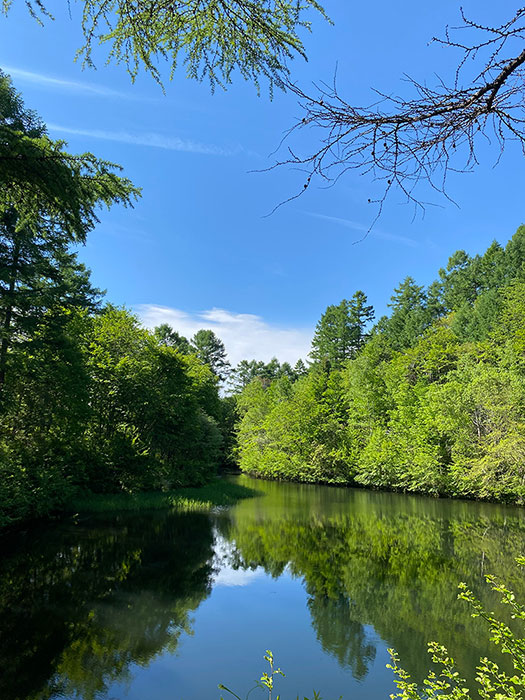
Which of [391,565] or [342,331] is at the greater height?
[342,331]

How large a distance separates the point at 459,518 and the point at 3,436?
17.3 m

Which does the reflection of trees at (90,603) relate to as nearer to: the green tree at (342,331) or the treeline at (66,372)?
the treeline at (66,372)

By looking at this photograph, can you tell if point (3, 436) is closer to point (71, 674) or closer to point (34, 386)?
point (34, 386)

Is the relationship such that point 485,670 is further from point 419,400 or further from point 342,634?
point 419,400

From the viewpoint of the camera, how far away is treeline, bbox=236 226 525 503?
20.6 meters

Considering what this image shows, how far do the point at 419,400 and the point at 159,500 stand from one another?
61.3 ft

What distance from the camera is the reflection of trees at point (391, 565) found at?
618 cm

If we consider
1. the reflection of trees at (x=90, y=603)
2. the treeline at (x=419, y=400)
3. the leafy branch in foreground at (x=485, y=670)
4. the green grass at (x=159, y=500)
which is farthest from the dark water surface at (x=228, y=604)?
the treeline at (x=419, y=400)

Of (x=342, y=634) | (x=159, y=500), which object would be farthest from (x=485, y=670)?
(x=159, y=500)

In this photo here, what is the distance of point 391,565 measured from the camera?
983 cm

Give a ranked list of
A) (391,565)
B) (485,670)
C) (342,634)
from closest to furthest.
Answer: (485,670) → (342,634) → (391,565)

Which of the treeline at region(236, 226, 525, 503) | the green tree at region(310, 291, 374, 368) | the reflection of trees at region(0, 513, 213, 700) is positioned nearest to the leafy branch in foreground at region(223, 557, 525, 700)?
the reflection of trees at region(0, 513, 213, 700)

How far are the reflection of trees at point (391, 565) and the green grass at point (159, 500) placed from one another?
11.0 ft

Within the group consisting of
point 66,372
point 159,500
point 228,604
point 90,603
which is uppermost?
point 66,372
